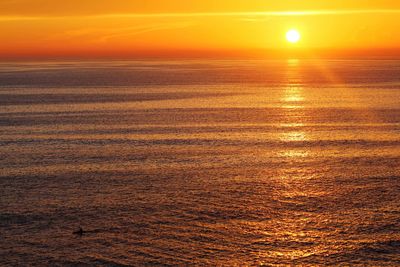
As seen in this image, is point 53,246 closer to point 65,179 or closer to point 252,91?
point 65,179

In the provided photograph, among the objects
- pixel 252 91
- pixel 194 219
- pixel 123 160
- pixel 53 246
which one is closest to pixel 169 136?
pixel 123 160

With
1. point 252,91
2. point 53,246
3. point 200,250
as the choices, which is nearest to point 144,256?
point 200,250

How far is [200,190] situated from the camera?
60.5 ft

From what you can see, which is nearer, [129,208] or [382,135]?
[129,208]

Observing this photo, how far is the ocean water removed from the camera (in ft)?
44.4

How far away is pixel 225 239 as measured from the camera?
1411 cm

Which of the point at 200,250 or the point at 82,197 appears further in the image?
the point at 82,197

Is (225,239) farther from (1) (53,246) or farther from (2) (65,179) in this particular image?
(2) (65,179)

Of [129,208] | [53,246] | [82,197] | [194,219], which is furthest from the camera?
[82,197]

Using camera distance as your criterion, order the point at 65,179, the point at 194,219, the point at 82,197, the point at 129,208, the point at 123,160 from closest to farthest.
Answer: the point at 194,219 → the point at 129,208 → the point at 82,197 → the point at 65,179 → the point at 123,160

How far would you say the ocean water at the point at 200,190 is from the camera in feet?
44.4

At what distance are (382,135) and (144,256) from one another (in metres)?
18.2

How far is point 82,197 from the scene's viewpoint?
1770 centimetres

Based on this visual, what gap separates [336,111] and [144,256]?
28003mm
